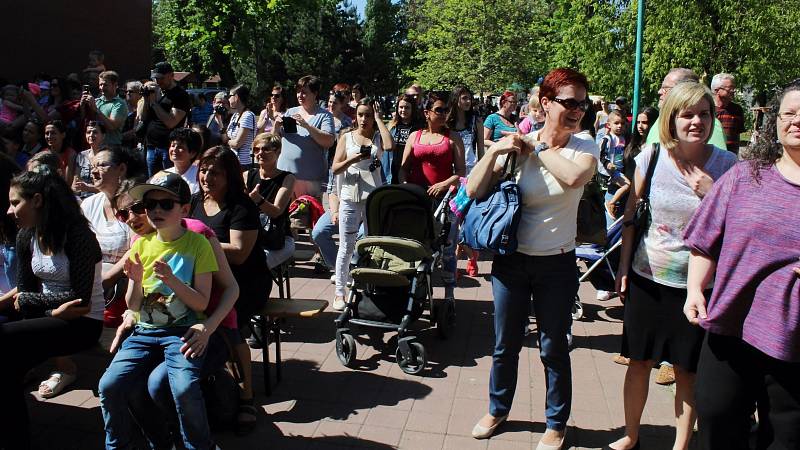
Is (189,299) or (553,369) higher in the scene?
(189,299)

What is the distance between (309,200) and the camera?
23.0 feet

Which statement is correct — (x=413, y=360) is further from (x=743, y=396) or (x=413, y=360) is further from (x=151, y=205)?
(x=743, y=396)

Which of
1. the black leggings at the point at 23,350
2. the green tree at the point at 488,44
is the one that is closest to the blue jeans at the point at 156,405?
the black leggings at the point at 23,350

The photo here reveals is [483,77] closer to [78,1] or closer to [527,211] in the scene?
[78,1]

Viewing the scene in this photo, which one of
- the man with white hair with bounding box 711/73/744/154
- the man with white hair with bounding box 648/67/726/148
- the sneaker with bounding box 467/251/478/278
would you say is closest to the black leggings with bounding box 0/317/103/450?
the man with white hair with bounding box 648/67/726/148

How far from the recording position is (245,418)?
390 cm

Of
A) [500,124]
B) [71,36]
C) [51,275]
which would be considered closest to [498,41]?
[71,36]

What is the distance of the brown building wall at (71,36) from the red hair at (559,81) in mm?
13729

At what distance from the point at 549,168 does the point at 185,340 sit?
204 centimetres

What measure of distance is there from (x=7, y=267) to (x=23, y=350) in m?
1.03

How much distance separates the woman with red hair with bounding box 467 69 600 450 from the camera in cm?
337

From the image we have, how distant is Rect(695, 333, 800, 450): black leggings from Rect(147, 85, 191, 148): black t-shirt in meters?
6.10

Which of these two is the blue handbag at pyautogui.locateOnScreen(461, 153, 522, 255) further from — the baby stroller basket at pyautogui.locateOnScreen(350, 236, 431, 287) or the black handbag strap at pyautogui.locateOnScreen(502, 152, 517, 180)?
the baby stroller basket at pyautogui.locateOnScreen(350, 236, 431, 287)

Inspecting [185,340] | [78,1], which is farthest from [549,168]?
[78,1]
